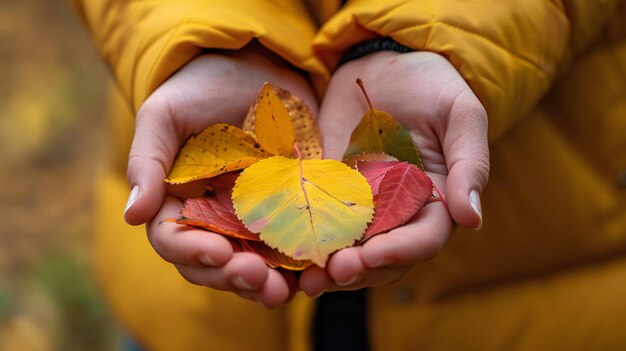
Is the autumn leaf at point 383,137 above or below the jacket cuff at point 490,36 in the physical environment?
below

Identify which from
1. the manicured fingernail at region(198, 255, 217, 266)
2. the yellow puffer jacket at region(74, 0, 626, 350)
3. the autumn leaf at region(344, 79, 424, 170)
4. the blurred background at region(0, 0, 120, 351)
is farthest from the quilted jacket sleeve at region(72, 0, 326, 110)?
the blurred background at region(0, 0, 120, 351)

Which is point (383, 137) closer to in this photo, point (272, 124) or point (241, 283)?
point (272, 124)

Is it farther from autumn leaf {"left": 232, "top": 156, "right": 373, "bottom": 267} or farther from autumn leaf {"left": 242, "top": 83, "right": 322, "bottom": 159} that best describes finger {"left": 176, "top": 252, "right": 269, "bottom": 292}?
autumn leaf {"left": 242, "top": 83, "right": 322, "bottom": 159}

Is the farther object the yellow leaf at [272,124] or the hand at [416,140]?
the yellow leaf at [272,124]

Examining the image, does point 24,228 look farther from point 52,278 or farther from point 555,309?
point 555,309

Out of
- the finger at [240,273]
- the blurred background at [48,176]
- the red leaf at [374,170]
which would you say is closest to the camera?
the finger at [240,273]

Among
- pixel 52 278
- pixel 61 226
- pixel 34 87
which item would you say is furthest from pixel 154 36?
pixel 34 87

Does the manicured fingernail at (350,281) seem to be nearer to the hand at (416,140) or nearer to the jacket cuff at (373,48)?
the hand at (416,140)

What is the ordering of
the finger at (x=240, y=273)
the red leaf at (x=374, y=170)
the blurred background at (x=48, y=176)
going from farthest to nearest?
Result: the blurred background at (x=48, y=176), the red leaf at (x=374, y=170), the finger at (x=240, y=273)

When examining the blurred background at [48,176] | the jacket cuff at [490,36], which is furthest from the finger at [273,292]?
the blurred background at [48,176]
